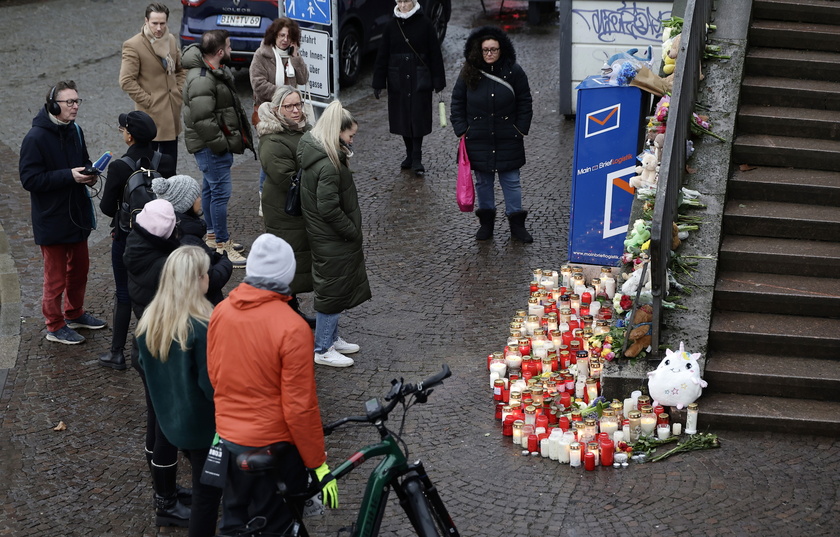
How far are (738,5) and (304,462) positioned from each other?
6306 mm

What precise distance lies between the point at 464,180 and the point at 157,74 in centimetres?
290

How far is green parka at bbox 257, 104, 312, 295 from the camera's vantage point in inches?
293

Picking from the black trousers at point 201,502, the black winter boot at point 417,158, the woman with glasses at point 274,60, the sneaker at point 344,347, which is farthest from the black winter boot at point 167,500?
the black winter boot at point 417,158

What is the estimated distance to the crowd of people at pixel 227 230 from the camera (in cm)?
467

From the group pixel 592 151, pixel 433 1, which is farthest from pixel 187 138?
pixel 433 1

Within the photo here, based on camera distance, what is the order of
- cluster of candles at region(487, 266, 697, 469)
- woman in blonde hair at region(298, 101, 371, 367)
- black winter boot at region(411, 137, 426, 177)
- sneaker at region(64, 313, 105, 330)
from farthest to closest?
black winter boot at region(411, 137, 426, 177) < sneaker at region(64, 313, 105, 330) < woman in blonde hair at region(298, 101, 371, 367) < cluster of candles at region(487, 266, 697, 469)

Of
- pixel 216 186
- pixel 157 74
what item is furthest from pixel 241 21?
pixel 216 186

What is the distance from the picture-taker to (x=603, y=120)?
830 cm

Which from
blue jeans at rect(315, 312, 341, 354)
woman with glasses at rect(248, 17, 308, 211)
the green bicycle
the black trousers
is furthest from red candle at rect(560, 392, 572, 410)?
woman with glasses at rect(248, 17, 308, 211)

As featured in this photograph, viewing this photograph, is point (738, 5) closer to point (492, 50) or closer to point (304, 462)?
point (492, 50)

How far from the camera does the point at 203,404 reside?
505cm

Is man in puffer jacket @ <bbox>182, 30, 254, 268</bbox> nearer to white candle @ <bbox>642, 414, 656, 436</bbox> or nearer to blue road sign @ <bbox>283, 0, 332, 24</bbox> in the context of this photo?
blue road sign @ <bbox>283, 0, 332, 24</bbox>

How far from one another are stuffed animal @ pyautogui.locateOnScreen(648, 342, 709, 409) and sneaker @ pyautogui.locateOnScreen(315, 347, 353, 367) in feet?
7.12

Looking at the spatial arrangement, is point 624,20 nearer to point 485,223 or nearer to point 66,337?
point 485,223
